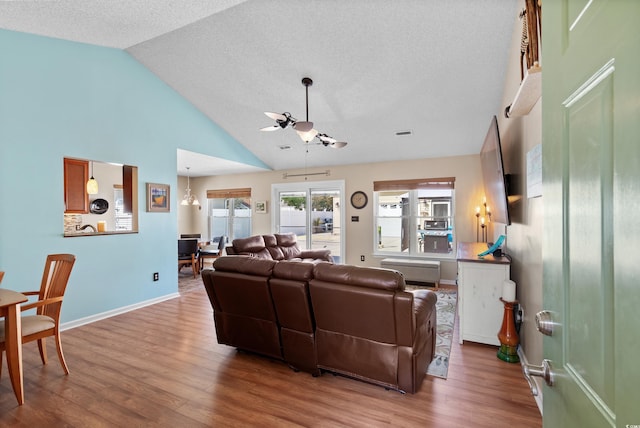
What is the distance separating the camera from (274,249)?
5902 mm

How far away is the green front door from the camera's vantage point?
0.46 meters

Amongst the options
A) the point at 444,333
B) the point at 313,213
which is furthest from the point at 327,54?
the point at 313,213

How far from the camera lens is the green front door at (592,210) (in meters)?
0.46

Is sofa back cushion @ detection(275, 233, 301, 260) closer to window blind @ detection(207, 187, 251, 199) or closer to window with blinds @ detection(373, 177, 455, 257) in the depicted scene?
window with blinds @ detection(373, 177, 455, 257)

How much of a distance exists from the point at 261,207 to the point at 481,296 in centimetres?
596

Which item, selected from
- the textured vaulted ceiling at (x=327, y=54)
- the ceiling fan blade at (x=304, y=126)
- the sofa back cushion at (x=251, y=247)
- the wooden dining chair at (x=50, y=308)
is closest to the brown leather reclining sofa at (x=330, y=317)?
the wooden dining chair at (x=50, y=308)

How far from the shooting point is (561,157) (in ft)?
2.39

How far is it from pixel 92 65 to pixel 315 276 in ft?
13.0

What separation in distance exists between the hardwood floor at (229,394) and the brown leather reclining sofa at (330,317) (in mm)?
163

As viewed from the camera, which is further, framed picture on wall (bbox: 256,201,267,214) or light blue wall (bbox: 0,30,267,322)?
framed picture on wall (bbox: 256,201,267,214)

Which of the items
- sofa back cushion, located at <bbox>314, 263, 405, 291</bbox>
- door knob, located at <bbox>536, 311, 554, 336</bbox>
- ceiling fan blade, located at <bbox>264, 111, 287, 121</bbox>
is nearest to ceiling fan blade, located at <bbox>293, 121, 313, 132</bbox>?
ceiling fan blade, located at <bbox>264, 111, 287, 121</bbox>

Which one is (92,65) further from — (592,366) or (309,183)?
(592,366)

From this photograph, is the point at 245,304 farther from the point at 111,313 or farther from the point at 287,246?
the point at 287,246

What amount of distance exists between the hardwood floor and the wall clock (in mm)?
3991
